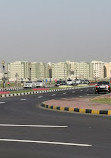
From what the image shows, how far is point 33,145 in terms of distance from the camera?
8.59 metres

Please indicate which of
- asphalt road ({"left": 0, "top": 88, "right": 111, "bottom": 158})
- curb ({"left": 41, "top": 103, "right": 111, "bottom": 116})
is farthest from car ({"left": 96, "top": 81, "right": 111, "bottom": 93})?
asphalt road ({"left": 0, "top": 88, "right": 111, "bottom": 158})

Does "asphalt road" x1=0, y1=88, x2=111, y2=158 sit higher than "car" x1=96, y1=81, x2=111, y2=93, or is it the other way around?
"car" x1=96, y1=81, x2=111, y2=93

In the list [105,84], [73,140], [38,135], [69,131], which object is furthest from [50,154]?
[105,84]

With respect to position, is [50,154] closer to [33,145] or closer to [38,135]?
[33,145]

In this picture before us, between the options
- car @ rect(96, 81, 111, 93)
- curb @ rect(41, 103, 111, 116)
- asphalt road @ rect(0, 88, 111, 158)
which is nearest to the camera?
asphalt road @ rect(0, 88, 111, 158)

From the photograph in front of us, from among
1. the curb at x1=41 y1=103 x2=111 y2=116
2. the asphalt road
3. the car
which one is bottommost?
the curb at x1=41 y1=103 x2=111 y2=116

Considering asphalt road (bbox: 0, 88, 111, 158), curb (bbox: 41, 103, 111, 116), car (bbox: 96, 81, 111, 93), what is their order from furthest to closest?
car (bbox: 96, 81, 111, 93)
curb (bbox: 41, 103, 111, 116)
asphalt road (bbox: 0, 88, 111, 158)

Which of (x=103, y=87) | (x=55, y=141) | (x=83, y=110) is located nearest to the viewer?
(x=55, y=141)

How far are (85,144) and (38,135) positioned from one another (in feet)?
6.33

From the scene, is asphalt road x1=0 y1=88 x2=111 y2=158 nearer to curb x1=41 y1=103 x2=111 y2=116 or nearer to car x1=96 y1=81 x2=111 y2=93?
curb x1=41 y1=103 x2=111 y2=116

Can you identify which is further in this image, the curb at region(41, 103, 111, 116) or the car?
the car

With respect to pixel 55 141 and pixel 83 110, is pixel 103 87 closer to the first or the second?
pixel 83 110

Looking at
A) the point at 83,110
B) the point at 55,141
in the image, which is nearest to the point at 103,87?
the point at 83,110

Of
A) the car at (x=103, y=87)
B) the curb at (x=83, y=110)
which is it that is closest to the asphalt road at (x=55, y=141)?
the curb at (x=83, y=110)
